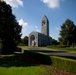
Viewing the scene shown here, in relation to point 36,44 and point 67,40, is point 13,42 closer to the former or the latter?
point 67,40

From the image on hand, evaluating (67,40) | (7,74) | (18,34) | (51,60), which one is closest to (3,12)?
(18,34)

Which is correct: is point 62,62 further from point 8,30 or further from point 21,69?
point 8,30

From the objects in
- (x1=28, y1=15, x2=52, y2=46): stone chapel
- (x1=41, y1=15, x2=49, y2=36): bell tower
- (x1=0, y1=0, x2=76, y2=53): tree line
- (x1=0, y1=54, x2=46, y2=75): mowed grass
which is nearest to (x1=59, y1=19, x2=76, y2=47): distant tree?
(x1=41, y1=15, x2=49, y2=36): bell tower

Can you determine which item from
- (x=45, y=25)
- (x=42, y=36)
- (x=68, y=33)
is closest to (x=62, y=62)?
(x=68, y=33)

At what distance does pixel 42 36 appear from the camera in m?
105

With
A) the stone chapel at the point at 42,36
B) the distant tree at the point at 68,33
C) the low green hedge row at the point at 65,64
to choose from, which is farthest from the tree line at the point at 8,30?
the stone chapel at the point at 42,36

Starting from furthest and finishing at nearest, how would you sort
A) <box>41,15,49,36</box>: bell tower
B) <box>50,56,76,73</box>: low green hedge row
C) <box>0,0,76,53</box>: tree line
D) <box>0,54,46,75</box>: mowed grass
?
<box>41,15,49,36</box>: bell tower → <box>0,0,76,53</box>: tree line → <box>0,54,46,75</box>: mowed grass → <box>50,56,76,73</box>: low green hedge row

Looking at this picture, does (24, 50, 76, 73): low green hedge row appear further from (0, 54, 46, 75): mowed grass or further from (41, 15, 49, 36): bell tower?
(41, 15, 49, 36): bell tower

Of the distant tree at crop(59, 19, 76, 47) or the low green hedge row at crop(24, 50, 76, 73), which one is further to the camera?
the distant tree at crop(59, 19, 76, 47)

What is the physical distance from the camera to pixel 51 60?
60.3ft

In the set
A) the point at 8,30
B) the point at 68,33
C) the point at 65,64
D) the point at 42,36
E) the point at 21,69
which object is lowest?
the point at 21,69

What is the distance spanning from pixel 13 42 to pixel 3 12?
10.6 metres

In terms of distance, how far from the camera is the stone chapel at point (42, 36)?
10350 cm

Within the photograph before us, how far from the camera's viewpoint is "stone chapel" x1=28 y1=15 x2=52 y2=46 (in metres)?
104
